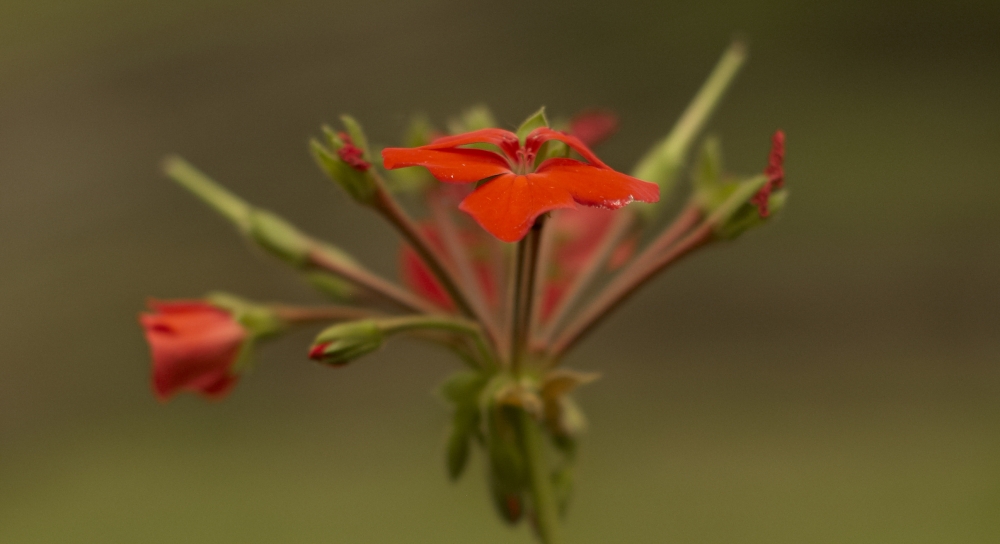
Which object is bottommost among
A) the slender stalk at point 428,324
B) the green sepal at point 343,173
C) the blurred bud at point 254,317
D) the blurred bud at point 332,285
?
the slender stalk at point 428,324

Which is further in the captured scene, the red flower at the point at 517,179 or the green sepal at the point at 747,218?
the green sepal at the point at 747,218

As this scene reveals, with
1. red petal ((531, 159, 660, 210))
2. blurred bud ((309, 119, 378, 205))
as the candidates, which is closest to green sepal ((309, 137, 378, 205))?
blurred bud ((309, 119, 378, 205))

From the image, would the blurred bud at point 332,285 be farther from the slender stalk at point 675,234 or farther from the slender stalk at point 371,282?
the slender stalk at point 675,234

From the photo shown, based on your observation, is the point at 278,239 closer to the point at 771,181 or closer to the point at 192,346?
the point at 192,346

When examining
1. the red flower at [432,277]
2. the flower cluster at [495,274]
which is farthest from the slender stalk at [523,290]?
the red flower at [432,277]

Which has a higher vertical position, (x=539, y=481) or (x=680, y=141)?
(x=680, y=141)

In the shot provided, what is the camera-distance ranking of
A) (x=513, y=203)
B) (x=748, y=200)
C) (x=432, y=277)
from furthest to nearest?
1. (x=432, y=277)
2. (x=748, y=200)
3. (x=513, y=203)

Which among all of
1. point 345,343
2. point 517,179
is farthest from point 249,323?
point 517,179
